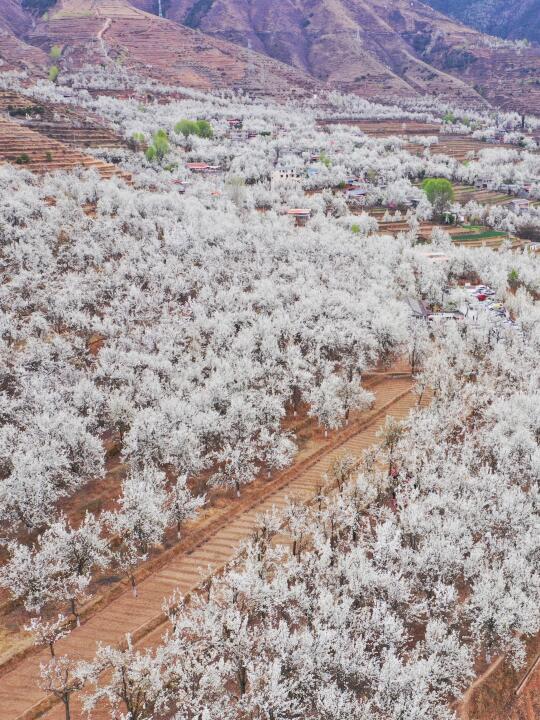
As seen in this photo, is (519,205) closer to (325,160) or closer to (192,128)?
(325,160)

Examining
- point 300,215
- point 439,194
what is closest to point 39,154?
point 300,215

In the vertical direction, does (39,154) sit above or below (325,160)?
below

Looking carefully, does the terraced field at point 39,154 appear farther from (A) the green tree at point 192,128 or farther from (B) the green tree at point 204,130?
(B) the green tree at point 204,130

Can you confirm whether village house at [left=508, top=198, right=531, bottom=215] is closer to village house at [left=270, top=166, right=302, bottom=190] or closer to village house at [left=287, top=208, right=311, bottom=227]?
village house at [left=270, top=166, right=302, bottom=190]

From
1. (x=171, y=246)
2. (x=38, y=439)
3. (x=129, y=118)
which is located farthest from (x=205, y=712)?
(x=129, y=118)

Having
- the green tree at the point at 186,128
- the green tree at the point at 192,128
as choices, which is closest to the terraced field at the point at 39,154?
the green tree at the point at 186,128

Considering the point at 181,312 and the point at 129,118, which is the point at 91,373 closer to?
the point at 181,312

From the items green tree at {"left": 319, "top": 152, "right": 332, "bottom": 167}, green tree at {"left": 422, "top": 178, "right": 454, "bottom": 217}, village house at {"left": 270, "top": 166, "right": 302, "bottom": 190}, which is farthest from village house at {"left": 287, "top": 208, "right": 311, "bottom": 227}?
A: green tree at {"left": 319, "top": 152, "right": 332, "bottom": 167}
